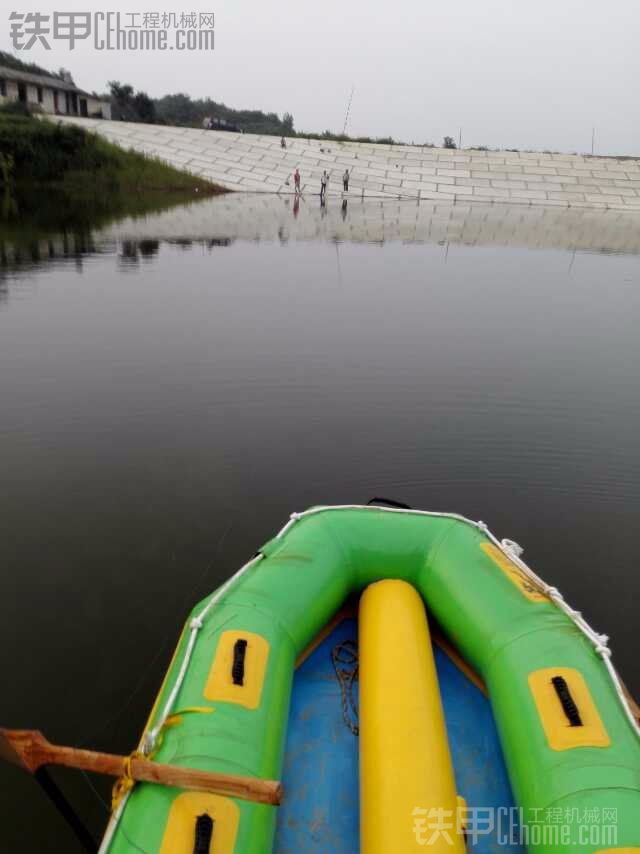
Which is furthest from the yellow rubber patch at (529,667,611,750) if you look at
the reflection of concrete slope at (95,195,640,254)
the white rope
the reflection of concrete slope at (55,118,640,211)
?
the reflection of concrete slope at (55,118,640,211)

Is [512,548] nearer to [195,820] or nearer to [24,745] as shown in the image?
[195,820]

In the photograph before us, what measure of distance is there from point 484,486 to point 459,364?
305 centimetres

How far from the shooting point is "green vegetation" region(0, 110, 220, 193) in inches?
993

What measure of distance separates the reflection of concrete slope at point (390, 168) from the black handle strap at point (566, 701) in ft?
100

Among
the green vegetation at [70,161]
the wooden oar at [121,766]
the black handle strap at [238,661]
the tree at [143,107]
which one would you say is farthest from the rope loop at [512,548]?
the tree at [143,107]

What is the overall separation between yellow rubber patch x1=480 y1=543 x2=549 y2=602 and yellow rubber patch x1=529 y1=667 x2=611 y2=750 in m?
0.50

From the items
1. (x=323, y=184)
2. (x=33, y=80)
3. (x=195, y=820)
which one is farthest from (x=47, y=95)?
(x=195, y=820)

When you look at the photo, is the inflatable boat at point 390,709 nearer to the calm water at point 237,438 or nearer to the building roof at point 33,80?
the calm water at point 237,438

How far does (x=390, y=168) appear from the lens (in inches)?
1334

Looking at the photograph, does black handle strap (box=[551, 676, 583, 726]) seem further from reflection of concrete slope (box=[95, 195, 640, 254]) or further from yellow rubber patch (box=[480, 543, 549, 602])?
reflection of concrete slope (box=[95, 195, 640, 254])

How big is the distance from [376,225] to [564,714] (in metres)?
20.7

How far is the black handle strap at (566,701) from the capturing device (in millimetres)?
2272

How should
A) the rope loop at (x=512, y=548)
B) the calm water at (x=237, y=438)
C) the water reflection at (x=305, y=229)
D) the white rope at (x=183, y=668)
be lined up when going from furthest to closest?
1. the water reflection at (x=305, y=229)
2. the calm water at (x=237, y=438)
3. the rope loop at (x=512, y=548)
4. the white rope at (x=183, y=668)

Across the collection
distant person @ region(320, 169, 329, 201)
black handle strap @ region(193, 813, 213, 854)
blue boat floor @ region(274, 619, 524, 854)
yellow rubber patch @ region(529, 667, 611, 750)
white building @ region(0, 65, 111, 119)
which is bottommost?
blue boat floor @ region(274, 619, 524, 854)
